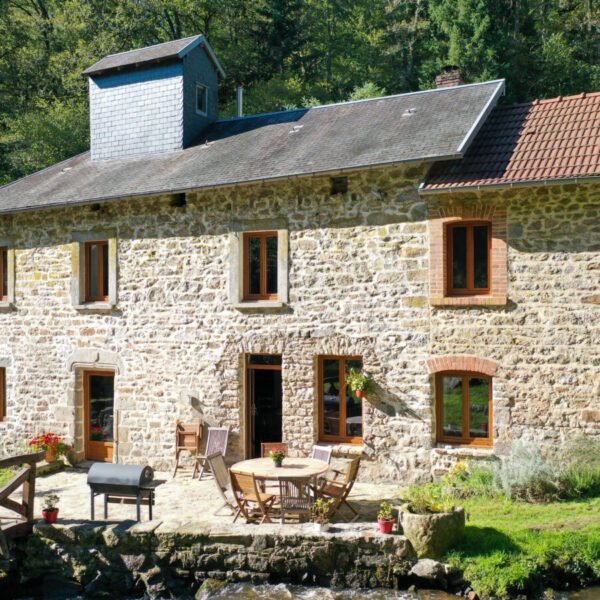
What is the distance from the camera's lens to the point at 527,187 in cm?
1071

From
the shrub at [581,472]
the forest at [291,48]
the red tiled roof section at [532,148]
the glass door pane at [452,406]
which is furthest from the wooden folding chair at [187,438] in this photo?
the forest at [291,48]

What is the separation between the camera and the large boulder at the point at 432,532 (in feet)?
28.5

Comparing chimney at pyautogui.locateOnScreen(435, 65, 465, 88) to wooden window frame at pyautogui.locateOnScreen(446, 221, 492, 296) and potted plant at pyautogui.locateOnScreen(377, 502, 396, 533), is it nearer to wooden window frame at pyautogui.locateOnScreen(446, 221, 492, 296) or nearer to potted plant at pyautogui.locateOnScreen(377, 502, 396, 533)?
wooden window frame at pyautogui.locateOnScreen(446, 221, 492, 296)

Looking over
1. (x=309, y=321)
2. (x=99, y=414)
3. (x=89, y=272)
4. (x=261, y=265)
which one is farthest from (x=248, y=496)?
(x=89, y=272)

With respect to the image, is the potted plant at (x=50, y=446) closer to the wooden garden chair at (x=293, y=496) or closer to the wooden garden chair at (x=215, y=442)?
the wooden garden chair at (x=215, y=442)

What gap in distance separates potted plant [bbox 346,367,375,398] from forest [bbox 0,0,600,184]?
14423 millimetres

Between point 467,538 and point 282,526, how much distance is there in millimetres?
2381

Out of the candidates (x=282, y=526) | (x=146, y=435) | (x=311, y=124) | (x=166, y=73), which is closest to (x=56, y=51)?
(x=166, y=73)

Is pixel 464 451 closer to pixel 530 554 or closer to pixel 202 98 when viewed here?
pixel 530 554

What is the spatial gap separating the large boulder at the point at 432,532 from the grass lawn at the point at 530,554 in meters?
0.15

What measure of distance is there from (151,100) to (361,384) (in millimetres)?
8844

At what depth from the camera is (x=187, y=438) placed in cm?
1323

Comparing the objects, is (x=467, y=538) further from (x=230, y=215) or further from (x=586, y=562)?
(x=230, y=215)

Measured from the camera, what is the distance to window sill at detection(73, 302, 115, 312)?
1404 cm
